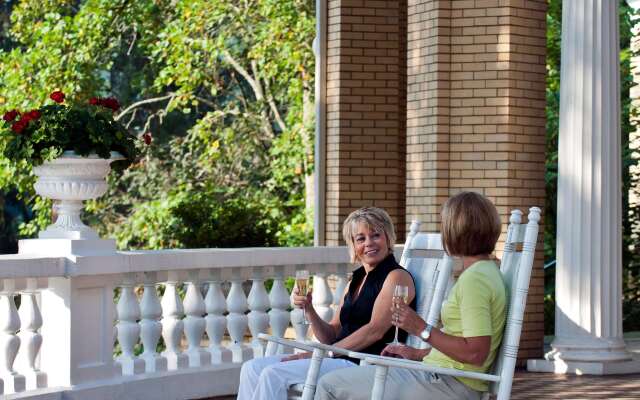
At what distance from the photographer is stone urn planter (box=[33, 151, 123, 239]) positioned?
6762 millimetres

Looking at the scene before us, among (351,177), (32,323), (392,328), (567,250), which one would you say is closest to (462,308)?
(392,328)

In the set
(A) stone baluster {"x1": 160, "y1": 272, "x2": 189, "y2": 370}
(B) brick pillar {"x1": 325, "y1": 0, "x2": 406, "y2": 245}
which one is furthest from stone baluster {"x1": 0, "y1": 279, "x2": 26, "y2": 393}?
(B) brick pillar {"x1": 325, "y1": 0, "x2": 406, "y2": 245}

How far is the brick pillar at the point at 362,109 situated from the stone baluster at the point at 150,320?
12.6ft

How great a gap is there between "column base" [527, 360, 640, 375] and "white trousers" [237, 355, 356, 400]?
398 cm

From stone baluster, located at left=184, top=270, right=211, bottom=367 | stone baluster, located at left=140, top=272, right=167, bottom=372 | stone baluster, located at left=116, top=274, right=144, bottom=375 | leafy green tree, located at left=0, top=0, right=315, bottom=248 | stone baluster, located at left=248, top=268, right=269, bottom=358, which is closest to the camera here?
stone baluster, located at left=116, top=274, right=144, bottom=375

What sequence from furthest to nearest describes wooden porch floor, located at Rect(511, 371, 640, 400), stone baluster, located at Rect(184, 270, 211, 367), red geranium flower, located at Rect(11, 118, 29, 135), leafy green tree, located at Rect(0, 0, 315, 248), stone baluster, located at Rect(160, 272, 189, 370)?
leafy green tree, located at Rect(0, 0, 315, 248)
wooden porch floor, located at Rect(511, 371, 640, 400)
stone baluster, located at Rect(184, 270, 211, 367)
stone baluster, located at Rect(160, 272, 189, 370)
red geranium flower, located at Rect(11, 118, 29, 135)

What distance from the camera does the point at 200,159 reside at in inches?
798

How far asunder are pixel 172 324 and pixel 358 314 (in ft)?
7.61

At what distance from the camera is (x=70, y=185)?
6.76 m

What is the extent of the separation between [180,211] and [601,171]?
24.3 ft

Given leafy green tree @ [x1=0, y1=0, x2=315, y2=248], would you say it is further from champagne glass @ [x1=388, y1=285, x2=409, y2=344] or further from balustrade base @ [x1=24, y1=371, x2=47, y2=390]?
champagne glass @ [x1=388, y1=285, x2=409, y2=344]

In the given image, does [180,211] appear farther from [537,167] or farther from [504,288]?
[504,288]

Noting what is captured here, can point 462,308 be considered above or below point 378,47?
below

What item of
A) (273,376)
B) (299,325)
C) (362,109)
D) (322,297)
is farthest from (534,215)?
(362,109)
